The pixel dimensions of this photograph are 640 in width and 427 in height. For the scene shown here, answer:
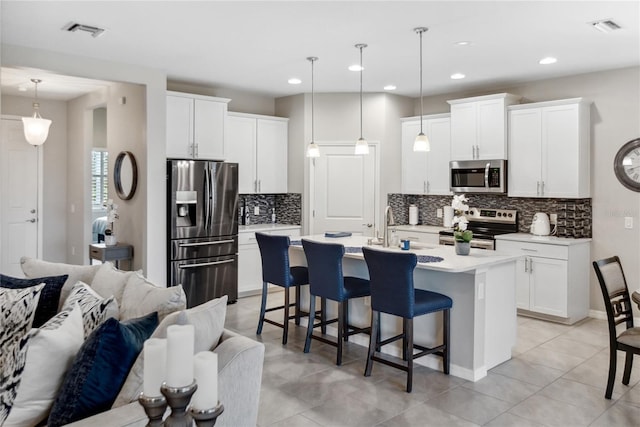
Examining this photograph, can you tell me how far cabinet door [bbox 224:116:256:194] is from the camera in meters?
6.39

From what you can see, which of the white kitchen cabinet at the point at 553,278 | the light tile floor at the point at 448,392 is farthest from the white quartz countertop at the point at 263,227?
the white kitchen cabinet at the point at 553,278

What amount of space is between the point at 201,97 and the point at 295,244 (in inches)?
92.9

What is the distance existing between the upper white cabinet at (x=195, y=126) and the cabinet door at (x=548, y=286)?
12.8 feet

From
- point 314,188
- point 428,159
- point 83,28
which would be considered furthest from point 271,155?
point 83,28

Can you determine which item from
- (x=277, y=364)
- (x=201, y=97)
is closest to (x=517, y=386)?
(x=277, y=364)

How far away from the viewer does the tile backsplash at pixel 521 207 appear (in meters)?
5.44

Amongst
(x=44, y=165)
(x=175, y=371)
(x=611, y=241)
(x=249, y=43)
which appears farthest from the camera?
(x=44, y=165)

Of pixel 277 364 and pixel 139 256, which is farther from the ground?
pixel 139 256

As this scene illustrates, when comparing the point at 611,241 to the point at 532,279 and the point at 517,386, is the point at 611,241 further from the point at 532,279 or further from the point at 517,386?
the point at 517,386

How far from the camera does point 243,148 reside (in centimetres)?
651

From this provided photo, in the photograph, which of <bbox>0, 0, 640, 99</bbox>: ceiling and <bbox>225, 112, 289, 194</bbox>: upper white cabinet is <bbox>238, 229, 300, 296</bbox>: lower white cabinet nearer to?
<bbox>225, 112, 289, 194</bbox>: upper white cabinet

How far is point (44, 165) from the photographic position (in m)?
7.37

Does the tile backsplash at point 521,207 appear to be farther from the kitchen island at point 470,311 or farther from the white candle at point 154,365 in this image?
the white candle at point 154,365

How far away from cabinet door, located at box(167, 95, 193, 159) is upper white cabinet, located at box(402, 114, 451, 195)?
287 centimetres
